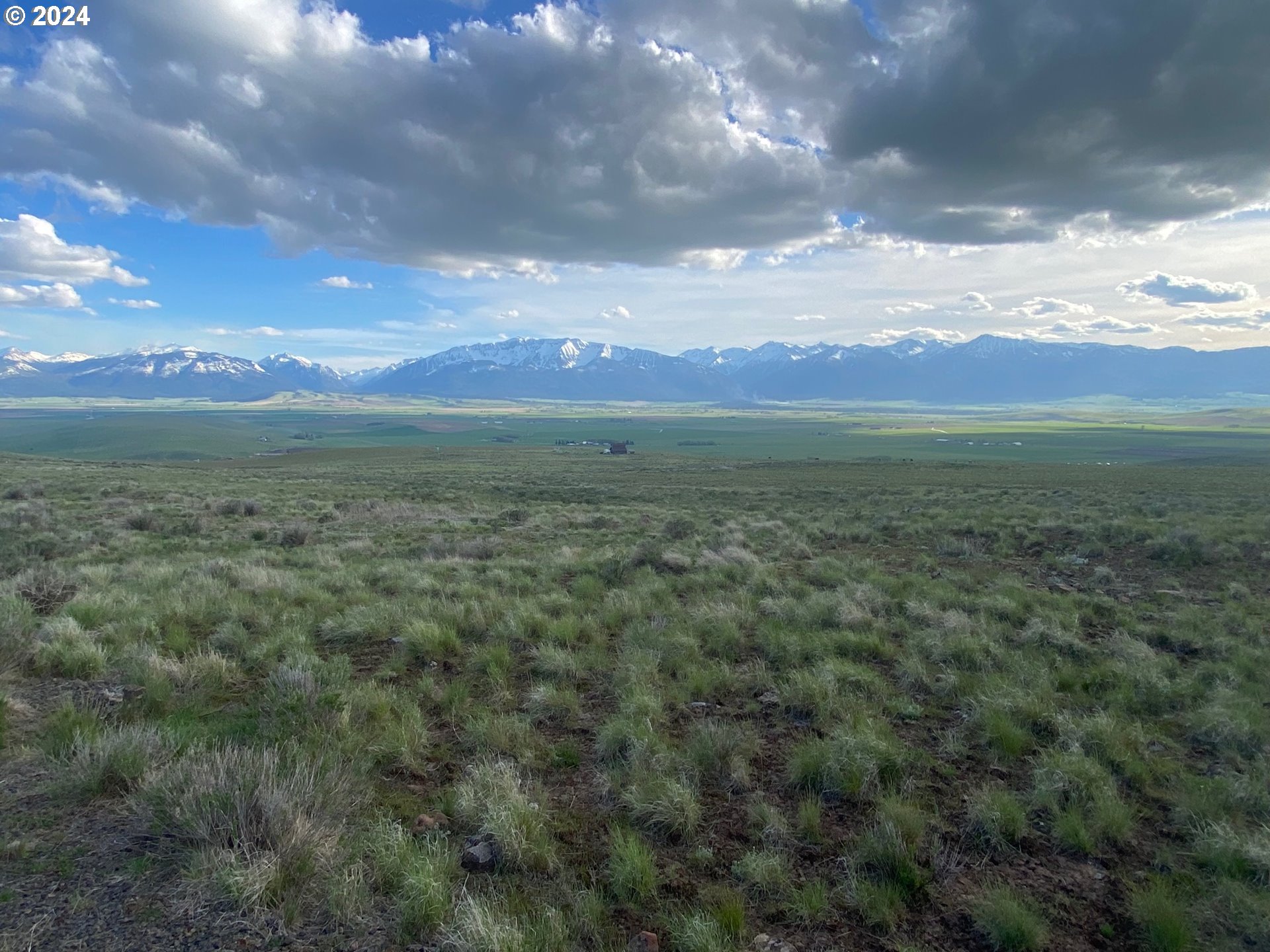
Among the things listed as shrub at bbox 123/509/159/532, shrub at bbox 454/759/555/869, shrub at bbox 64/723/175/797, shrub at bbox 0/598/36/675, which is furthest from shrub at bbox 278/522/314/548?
shrub at bbox 454/759/555/869

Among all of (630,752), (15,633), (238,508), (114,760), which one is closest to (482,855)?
(630,752)

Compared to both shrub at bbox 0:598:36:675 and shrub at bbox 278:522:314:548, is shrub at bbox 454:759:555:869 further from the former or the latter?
shrub at bbox 278:522:314:548

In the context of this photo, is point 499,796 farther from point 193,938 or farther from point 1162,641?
point 1162,641

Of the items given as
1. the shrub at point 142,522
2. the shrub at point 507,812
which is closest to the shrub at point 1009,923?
the shrub at point 507,812

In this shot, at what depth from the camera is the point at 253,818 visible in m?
3.98

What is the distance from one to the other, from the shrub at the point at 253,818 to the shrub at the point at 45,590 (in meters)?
6.27

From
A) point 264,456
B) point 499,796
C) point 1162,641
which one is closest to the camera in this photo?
point 499,796

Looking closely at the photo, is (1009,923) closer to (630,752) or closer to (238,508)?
(630,752)

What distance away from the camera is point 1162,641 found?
8.89 meters

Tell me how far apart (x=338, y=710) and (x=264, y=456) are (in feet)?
344

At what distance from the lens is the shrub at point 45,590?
895 centimetres

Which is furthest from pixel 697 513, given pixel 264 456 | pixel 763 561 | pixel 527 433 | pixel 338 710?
pixel 527 433

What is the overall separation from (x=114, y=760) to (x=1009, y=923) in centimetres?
593

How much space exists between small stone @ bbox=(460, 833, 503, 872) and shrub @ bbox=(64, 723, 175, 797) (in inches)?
89.9
